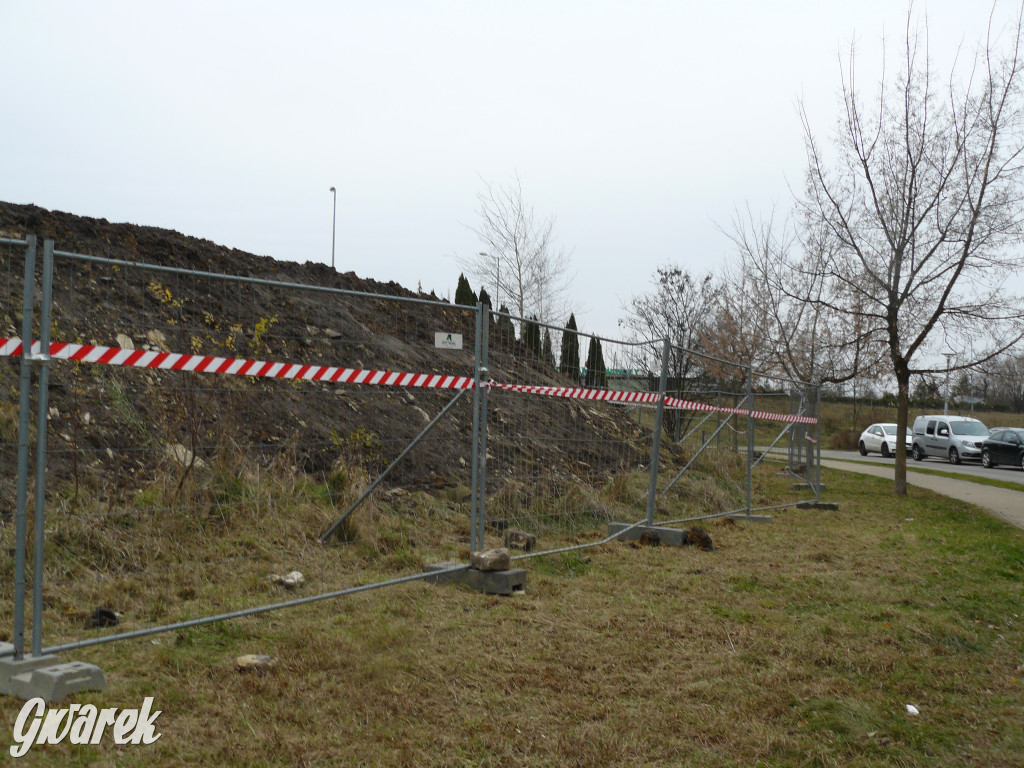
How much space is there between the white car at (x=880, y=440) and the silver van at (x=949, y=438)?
148 centimetres

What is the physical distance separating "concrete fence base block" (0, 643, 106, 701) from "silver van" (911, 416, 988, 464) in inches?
1195

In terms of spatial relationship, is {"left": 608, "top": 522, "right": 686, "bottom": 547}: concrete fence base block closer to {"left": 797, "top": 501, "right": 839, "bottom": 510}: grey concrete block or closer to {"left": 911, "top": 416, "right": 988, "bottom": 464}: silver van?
{"left": 797, "top": 501, "right": 839, "bottom": 510}: grey concrete block

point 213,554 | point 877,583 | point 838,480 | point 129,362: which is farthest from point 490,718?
point 838,480

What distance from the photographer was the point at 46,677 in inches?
152

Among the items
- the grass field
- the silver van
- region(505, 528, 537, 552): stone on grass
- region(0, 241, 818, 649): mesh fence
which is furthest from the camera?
the silver van

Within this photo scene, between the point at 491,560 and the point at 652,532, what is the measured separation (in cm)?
312

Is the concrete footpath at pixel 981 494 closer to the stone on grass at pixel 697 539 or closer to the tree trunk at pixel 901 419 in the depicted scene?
the tree trunk at pixel 901 419

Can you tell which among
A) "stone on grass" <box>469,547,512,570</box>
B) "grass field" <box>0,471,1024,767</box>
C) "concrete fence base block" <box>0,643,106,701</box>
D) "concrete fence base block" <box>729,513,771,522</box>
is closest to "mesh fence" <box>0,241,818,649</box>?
"stone on grass" <box>469,547,512,570</box>

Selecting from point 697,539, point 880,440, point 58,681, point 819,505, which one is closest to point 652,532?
point 697,539

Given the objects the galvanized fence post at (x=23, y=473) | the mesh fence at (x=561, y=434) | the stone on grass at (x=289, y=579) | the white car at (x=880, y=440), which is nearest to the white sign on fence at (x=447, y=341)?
the mesh fence at (x=561, y=434)

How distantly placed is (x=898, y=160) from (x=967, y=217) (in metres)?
1.49

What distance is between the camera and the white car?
113ft

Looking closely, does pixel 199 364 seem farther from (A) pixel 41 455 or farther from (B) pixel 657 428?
(B) pixel 657 428

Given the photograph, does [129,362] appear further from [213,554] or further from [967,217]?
[967,217]
